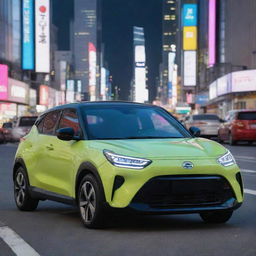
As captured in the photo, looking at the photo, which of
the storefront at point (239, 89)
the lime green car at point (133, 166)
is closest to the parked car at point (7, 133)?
the storefront at point (239, 89)

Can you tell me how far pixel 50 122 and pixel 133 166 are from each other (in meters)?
2.43

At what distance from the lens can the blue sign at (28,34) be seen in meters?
110

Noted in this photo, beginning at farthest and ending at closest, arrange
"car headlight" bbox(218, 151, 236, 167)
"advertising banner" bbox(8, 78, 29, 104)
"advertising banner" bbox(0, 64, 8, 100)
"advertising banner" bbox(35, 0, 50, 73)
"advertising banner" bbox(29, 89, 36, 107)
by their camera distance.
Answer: "advertising banner" bbox(29, 89, 36, 107) → "advertising banner" bbox(35, 0, 50, 73) → "advertising banner" bbox(8, 78, 29, 104) → "advertising banner" bbox(0, 64, 8, 100) → "car headlight" bbox(218, 151, 236, 167)

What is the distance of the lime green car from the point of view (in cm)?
707

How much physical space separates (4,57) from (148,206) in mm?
95491

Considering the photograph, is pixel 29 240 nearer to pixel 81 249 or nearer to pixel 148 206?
pixel 81 249

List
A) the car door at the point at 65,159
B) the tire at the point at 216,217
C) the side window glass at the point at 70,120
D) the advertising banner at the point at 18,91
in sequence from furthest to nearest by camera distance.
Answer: the advertising banner at the point at 18,91, the side window glass at the point at 70,120, the car door at the point at 65,159, the tire at the point at 216,217

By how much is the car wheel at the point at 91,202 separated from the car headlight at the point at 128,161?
1.04ft

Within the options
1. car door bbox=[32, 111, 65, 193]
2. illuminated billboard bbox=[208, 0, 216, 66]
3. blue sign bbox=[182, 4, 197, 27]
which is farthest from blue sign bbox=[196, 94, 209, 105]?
car door bbox=[32, 111, 65, 193]

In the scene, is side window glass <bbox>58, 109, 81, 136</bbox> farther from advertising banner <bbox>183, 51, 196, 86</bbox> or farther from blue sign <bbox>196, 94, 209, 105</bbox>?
advertising banner <bbox>183, 51, 196, 86</bbox>

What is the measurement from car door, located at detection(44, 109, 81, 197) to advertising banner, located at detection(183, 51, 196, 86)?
435 feet

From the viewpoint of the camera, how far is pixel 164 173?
23.1 ft

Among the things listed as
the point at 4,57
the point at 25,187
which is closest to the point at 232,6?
the point at 4,57

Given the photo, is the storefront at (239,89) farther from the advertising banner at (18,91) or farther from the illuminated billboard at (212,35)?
the advertising banner at (18,91)
